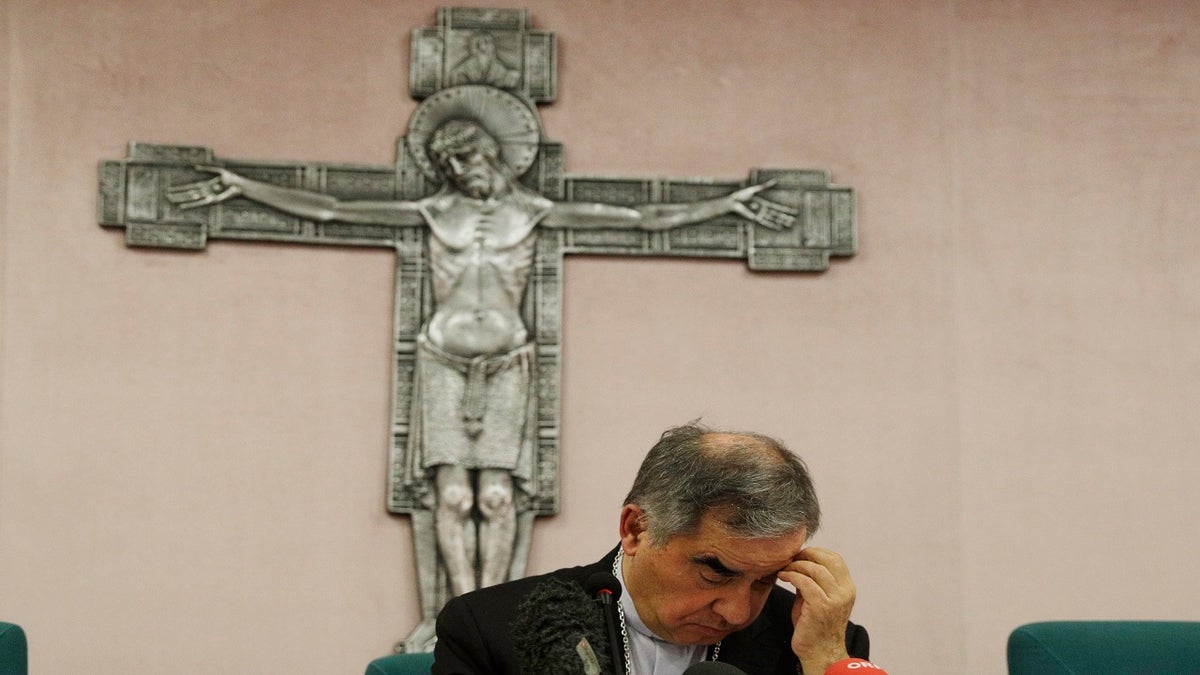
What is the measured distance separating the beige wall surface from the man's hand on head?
8.20ft

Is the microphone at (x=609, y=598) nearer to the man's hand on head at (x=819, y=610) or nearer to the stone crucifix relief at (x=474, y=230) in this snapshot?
the man's hand on head at (x=819, y=610)

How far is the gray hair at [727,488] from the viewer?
260 cm

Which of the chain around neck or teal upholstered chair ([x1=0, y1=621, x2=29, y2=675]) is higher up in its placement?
the chain around neck

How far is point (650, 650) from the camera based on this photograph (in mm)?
2910

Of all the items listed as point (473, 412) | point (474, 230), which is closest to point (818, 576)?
point (473, 412)

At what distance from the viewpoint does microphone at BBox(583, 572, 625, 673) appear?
97.3 inches

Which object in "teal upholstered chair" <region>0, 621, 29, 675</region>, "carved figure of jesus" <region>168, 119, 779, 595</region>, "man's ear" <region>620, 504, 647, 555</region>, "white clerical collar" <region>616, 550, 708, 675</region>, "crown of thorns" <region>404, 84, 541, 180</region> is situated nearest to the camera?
"man's ear" <region>620, 504, 647, 555</region>

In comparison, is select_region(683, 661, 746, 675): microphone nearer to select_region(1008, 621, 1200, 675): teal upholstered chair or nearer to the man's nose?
the man's nose

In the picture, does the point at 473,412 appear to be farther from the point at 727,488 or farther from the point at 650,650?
the point at 727,488

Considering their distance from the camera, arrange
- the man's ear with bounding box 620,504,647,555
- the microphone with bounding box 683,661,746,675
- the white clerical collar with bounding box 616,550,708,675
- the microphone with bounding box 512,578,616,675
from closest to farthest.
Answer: the microphone with bounding box 683,661,746,675
the microphone with bounding box 512,578,616,675
the man's ear with bounding box 620,504,647,555
the white clerical collar with bounding box 616,550,708,675

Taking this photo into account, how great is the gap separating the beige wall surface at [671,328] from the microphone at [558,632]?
2589 mm

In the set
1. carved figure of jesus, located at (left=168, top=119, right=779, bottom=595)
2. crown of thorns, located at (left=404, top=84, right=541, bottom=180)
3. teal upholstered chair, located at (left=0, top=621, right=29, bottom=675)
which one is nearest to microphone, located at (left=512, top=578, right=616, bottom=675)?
teal upholstered chair, located at (left=0, top=621, right=29, bottom=675)

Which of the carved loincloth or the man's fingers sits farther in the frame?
the carved loincloth

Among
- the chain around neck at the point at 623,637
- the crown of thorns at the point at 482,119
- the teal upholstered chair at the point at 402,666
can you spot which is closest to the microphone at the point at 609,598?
the chain around neck at the point at 623,637
